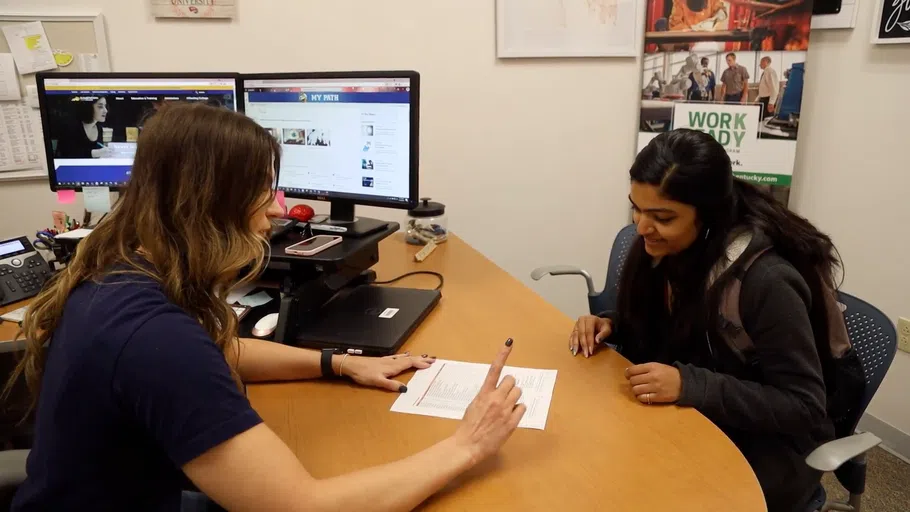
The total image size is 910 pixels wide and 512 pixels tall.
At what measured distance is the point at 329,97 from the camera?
1653 millimetres

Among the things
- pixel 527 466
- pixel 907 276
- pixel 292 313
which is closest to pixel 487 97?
pixel 292 313

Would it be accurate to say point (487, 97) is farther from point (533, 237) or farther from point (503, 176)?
Answer: point (533, 237)

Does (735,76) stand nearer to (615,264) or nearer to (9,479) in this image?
(615,264)

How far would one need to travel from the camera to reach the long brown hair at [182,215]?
86 centimetres

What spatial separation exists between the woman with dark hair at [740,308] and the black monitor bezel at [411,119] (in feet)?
1.80

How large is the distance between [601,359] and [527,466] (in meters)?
0.42

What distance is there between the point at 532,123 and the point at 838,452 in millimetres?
1668

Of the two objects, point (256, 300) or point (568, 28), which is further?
point (568, 28)

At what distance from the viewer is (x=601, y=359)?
1298 millimetres

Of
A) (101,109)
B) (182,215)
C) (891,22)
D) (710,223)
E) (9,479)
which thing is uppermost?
(891,22)

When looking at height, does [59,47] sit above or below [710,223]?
above

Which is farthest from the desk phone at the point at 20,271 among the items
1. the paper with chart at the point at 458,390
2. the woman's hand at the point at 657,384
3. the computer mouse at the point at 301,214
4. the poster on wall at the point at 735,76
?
the poster on wall at the point at 735,76

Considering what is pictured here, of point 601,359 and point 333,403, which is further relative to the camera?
point 601,359

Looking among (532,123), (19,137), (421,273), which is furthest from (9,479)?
(532,123)
